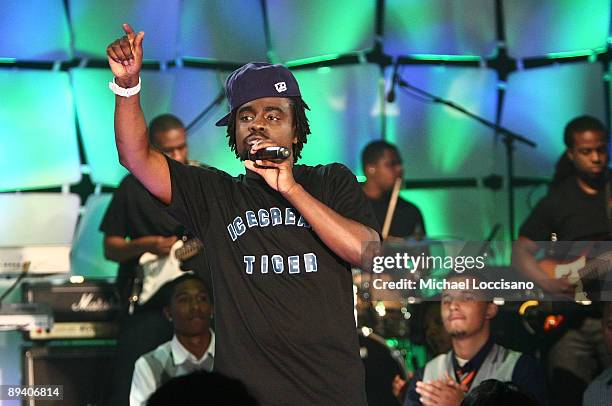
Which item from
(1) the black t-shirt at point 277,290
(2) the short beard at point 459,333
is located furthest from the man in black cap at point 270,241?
(2) the short beard at point 459,333

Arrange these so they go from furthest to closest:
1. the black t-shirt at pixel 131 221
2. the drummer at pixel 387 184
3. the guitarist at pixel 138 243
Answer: the drummer at pixel 387 184, the black t-shirt at pixel 131 221, the guitarist at pixel 138 243

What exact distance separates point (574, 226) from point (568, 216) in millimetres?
67

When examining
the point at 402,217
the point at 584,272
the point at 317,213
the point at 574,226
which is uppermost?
the point at 402,217

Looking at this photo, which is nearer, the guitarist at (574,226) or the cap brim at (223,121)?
the cap brim at (223,121)

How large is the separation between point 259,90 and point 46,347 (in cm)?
282

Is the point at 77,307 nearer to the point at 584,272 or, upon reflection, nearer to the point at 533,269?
the point at 533,269

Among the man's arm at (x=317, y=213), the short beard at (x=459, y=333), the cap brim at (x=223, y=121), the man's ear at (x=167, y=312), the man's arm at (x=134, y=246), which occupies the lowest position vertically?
the short beard at (x=459, y=333)

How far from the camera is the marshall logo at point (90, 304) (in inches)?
226

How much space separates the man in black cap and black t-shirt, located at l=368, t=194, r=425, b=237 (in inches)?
99.6

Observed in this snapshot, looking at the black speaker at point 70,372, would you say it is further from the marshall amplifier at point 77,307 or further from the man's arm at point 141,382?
the man's arm at point 141,382

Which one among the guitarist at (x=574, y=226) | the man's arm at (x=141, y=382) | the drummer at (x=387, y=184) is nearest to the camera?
the man's arm at (x=141, y=382)

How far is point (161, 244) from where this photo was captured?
579 centimetres

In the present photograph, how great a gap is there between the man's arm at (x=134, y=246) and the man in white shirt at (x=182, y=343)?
0.62 feet

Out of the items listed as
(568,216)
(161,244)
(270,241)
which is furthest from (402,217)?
(270,241)
